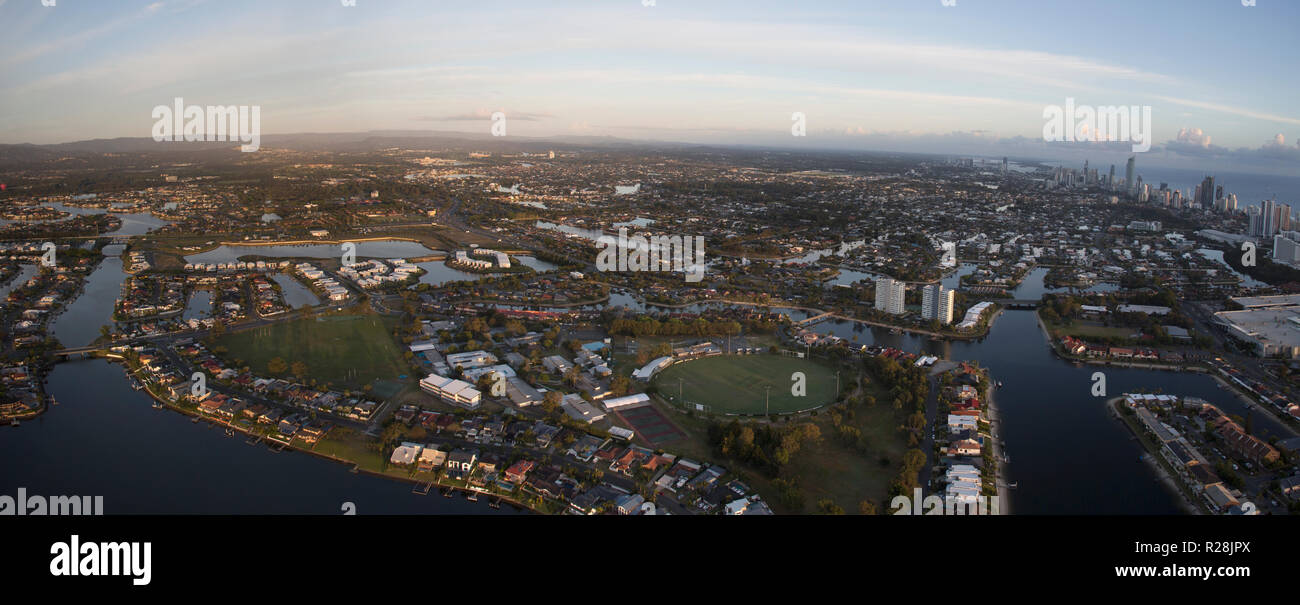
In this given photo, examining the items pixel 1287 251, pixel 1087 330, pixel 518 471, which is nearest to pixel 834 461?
pixel 518 471

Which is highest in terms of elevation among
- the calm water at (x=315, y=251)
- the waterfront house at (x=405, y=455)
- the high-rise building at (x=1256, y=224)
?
the high-rise building at (x=1256, y=224)

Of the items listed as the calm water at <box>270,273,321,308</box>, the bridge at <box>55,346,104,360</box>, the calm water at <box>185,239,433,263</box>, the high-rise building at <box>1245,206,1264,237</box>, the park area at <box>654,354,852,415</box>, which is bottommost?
the park area at <box>654,354,852,415</box>

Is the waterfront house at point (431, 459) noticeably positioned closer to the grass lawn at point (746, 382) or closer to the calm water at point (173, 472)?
the calm water at point (173, 472)

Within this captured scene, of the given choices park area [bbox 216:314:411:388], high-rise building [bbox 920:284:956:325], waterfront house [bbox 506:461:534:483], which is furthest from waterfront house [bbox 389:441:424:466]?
high-rise building [bbox 920:284:956:325]

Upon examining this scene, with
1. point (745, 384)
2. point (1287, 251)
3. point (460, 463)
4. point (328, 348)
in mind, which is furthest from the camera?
point (1287, 251)

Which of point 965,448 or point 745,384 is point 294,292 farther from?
point 965,448

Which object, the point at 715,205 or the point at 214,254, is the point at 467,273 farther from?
the point at 715,205

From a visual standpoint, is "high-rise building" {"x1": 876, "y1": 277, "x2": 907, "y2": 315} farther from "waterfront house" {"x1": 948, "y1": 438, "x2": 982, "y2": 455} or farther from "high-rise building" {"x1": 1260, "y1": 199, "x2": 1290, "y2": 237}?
"high-rise building" {"x1": 1260, "y1": 199, "x2": 1290, "y2": 237}

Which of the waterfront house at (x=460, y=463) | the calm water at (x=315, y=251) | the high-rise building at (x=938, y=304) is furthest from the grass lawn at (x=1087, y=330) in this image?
the calm water at (x=315, y=251)
